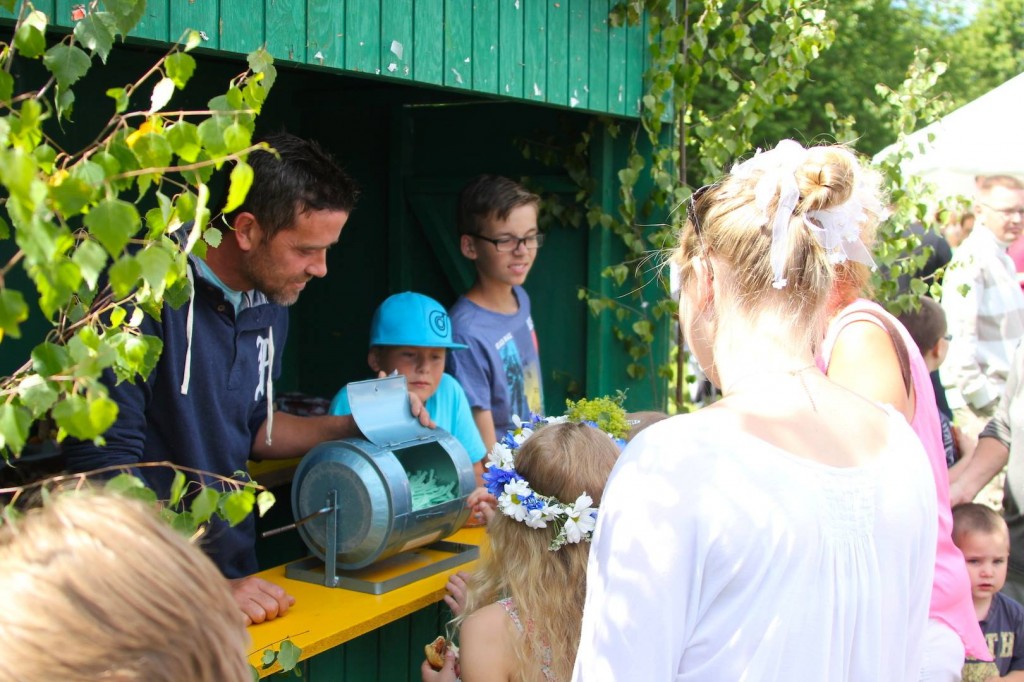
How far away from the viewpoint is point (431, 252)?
545 cm

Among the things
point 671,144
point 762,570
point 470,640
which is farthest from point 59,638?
point 671,144

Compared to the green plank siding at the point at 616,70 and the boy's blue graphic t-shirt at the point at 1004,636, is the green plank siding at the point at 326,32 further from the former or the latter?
the boy's blue graphic t-shirt at the point at 1004,636

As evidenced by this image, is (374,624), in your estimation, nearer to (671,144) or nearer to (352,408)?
(352,408)

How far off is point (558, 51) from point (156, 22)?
1829 millimetres

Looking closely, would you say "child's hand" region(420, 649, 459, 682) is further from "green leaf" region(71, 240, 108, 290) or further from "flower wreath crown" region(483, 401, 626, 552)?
"green leaf" region(71, 240, 108, 290)

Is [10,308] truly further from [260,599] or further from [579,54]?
[579,54]

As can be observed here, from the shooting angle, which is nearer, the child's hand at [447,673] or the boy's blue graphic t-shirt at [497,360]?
the child's hand at [447,673]

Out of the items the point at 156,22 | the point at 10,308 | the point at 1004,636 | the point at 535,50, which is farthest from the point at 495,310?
the point at 10,308

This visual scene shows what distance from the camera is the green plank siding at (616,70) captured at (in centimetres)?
421

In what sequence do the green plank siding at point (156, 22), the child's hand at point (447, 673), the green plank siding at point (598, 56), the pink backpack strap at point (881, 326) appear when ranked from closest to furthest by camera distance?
the green plank siding at point (156, 22) < the pink backpack strap at point (881, 326) < the child's hand at point (447, 673) < the green plank siding at point (598, 56)

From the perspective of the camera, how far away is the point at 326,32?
9.19ft

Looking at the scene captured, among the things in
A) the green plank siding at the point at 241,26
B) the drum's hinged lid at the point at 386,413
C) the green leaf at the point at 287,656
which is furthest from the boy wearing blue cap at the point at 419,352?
the green leaf at the point at 287,656

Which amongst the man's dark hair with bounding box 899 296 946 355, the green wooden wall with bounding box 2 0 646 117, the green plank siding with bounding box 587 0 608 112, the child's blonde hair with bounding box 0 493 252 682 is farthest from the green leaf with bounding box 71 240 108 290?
the man's dark hair with bounding box 899 296 946 355

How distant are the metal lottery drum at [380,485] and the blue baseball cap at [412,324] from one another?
409 mm
